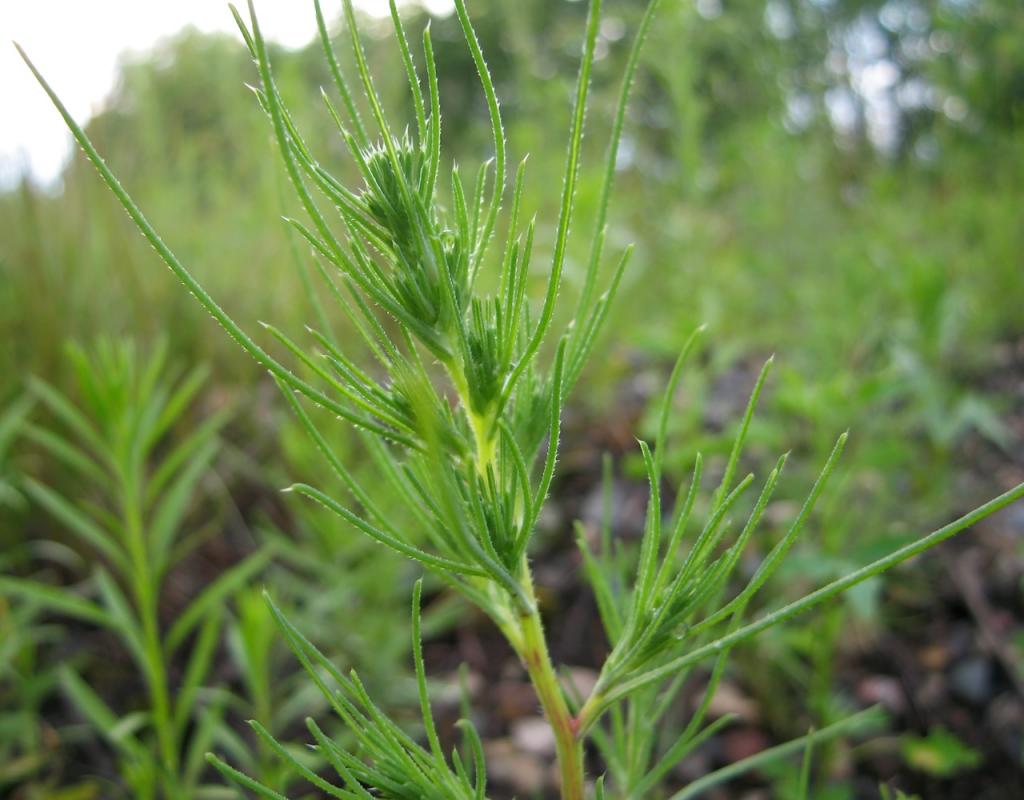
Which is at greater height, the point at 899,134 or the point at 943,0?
the point at 943,0

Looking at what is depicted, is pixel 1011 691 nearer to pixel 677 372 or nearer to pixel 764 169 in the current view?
pixel 677 372

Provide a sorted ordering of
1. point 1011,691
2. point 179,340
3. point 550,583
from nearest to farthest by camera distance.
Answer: point 1011,691 → point 550,583 → point 179,340

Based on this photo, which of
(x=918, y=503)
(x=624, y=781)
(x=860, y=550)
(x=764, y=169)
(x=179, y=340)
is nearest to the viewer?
(x=624, y=781)

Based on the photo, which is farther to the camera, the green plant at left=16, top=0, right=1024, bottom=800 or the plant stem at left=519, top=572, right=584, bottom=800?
the plant stem at left=519, top=572, right=584, bottom=800

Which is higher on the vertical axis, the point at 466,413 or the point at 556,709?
the point at 466,413

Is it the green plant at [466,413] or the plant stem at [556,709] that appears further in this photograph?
the plant stem at [556,709]

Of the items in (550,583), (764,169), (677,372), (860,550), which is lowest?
(550,583)

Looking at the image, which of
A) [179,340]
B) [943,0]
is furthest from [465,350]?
[943,0]

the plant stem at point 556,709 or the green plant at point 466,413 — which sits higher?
the green plant at point 466,413
